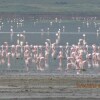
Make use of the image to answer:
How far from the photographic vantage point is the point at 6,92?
185ft

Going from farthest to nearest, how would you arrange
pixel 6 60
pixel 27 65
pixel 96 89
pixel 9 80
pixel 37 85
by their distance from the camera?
1. pixel 6 60
2. pixel 27 65
3. pixel 9 80
4. pixel 37 85
5. pixel 96 89

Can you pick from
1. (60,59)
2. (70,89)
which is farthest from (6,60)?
(70,89)

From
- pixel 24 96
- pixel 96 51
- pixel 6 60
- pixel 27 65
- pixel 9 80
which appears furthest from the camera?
pixel 96 51

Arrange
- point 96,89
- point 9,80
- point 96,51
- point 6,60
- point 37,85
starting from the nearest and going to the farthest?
point 96,89 < point 37,85 < point 9,80 < point 6,60 < point 96,51

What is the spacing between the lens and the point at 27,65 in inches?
3748

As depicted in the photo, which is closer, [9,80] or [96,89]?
[96,89]


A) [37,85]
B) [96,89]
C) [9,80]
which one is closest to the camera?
Answer: [96,89]

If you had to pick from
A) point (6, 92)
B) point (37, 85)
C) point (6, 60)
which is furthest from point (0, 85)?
point (6, 60)

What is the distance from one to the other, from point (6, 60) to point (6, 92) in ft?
155

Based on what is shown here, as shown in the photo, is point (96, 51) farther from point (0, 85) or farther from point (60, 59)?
point (0, 85)

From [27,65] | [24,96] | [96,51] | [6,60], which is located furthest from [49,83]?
[96,51]

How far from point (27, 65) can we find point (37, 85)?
106 ft

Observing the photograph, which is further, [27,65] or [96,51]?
[96,51]

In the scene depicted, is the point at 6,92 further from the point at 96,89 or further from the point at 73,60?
the point at 73,60
